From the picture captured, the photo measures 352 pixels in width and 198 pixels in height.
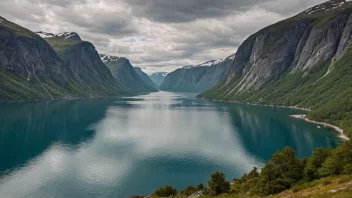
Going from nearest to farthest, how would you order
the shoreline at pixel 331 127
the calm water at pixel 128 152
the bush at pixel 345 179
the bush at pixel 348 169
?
the bush at pixel 345 179
the bush at pixel 348 169
the calm water at pixel 128 152
the shoreline at pixel 331 127

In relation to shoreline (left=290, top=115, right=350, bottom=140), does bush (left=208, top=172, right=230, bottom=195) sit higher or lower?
higher

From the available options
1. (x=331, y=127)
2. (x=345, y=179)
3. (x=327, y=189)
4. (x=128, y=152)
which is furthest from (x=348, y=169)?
(x=331, y=127)

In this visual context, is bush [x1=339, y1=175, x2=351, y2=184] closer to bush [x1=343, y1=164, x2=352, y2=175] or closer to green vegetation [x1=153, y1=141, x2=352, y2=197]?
green vegetation [x1=153, y1=141, x2=352, y2=197]

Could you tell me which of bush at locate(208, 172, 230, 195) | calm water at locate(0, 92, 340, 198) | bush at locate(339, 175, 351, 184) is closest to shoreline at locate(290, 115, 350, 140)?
calm water at locate(0, 92, 340, 198)

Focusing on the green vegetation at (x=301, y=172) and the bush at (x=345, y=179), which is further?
the green vegetation at (x=301, y=172)

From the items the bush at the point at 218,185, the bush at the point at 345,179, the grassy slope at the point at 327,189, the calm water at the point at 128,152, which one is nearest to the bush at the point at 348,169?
the grassy slope at the point at 327,189

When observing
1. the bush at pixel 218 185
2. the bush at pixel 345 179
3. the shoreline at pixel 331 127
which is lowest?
the shoreline at pixel 331 127

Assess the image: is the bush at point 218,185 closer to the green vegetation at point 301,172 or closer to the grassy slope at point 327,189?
the green vegetation at point 301,172

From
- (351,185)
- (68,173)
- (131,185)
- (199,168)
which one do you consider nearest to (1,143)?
(68,173)
